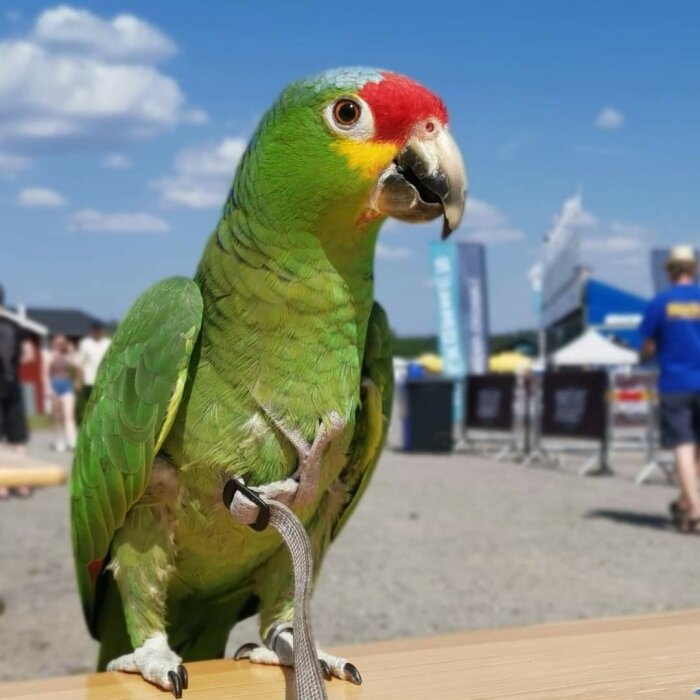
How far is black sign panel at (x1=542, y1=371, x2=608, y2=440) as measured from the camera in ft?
33.6

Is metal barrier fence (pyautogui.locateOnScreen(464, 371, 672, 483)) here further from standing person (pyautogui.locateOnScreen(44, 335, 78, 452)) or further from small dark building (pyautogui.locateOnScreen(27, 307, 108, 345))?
small dark building (pyautogui.locateOnScreen(27, 307, 108, 345))

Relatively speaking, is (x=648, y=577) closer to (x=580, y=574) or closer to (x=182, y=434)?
(x=580, y=574)

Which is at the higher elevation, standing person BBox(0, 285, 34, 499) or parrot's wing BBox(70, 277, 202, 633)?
parrot's wing BBox(70, 277, 202, 633)

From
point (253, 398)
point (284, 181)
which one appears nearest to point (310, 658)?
point (253, 398)

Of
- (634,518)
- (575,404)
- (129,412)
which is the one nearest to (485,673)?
(129,412)

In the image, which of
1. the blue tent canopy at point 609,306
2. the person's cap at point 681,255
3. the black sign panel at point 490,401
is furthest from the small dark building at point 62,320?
the person's cap at point 681,255

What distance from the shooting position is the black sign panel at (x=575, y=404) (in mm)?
10250

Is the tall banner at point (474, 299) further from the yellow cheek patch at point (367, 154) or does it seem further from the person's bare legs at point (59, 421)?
the yellow cheek patch at point (367, 154)

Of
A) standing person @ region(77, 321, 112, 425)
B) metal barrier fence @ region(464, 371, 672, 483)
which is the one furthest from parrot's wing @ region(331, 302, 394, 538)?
standing person @ region(77, 321, 112, 425)

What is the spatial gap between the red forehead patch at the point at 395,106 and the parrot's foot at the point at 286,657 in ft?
3.15

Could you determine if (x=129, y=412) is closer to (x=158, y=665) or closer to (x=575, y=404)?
(x=158, y=665)

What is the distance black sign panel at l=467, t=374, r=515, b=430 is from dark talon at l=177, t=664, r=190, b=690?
10.8 metres

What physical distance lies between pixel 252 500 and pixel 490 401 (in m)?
11.2

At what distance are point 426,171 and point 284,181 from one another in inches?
10.3
